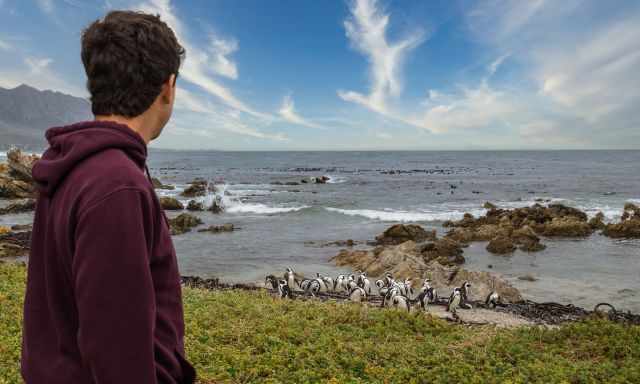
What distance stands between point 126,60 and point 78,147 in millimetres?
376

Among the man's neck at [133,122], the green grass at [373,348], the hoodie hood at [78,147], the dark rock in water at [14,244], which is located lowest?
the dark rock in water at [14,244]

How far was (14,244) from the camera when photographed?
2103 centimetres

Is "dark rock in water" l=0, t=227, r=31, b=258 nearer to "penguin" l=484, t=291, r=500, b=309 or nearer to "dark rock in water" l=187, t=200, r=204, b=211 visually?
"dark rock in water" l=187, t=200, r=204, b=211

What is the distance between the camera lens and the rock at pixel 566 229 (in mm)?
27467

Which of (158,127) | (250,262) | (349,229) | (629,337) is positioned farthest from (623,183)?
(158,127)

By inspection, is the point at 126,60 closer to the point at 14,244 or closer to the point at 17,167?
the point at 14,244

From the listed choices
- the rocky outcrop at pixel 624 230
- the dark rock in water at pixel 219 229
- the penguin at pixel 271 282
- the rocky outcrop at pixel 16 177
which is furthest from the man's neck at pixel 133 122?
the rocky outcrop at pixel 16 177

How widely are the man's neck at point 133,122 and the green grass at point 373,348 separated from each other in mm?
4706

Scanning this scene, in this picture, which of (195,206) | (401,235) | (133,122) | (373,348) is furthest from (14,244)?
(133,122)

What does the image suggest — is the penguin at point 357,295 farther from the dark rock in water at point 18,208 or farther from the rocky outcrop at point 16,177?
the rocky outcrop at point 16,177

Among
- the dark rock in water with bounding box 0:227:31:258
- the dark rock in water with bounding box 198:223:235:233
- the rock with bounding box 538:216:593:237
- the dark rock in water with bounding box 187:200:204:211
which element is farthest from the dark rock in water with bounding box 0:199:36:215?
the rock with bounding box 538:216:593:237

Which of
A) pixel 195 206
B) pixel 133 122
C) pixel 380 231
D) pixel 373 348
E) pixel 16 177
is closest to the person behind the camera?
pixel 133 122

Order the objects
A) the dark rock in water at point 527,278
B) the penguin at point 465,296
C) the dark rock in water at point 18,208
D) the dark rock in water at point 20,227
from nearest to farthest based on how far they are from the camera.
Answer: the penguin at point 465,296 < the dark rock in water at point 527,278 < the dark rock in water at point 20,227 < the dark rock in water at point 18,208

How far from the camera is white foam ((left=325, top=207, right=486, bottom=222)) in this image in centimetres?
3459
